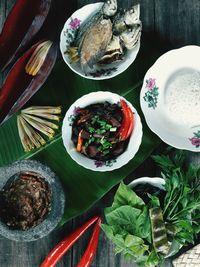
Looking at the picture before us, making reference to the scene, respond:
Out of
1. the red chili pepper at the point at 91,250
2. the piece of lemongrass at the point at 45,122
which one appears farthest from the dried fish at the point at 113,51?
the red chili pepper at the point at 91,250

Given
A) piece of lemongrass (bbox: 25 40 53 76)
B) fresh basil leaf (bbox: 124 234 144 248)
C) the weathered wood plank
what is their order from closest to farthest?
fresh basil leaf (bbox: 124 234 144 248)
piece of lemongrass (bbox: 25 40 53 76)
the weathered wood plank

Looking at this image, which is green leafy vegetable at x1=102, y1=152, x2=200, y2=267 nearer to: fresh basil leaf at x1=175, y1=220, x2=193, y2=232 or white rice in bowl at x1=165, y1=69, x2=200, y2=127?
fresh basil leaf at x1=175, y1=220, x2=193, y2=232

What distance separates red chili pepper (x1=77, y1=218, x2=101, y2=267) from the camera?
1.72 meters

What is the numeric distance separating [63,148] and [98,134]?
0.11 m

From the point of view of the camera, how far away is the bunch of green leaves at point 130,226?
1.59m

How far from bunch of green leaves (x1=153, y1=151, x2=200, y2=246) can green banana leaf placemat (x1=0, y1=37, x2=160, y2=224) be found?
5.0 inches

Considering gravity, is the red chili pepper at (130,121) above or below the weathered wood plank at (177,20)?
below

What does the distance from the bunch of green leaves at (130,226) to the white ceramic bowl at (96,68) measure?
32 centimetres

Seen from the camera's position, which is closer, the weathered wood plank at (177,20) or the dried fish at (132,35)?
the dried fish at (132,35)

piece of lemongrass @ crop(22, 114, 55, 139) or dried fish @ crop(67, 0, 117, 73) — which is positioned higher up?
dried fish @ crop(67, 0, 117, 73)

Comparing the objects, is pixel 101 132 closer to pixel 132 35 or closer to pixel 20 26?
pixel 132 35

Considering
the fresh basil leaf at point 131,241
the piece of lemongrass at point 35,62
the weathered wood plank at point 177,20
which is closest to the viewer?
the fresh basil leaf at point 131,241

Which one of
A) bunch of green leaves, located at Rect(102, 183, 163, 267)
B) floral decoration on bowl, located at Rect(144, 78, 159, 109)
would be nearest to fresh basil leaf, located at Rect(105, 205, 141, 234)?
bunch of green leaves, located at Rect(102, 183, 163, 267)

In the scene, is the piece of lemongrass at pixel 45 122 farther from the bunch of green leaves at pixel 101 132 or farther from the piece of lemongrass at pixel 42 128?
the bunch of green leaves at pixel 101 132
